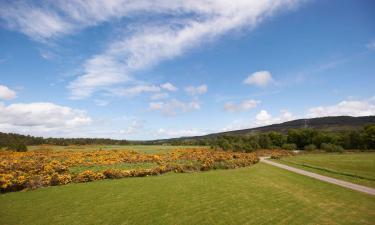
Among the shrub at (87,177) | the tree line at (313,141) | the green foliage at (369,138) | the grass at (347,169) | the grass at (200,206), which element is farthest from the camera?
the green foliage at (369,138)

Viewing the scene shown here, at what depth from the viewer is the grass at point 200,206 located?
439 inches

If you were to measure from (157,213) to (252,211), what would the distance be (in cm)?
447

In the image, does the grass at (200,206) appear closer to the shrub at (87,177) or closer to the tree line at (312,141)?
the shrub at (87,177)

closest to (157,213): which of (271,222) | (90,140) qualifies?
(271,222)

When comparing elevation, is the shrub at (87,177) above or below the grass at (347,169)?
above

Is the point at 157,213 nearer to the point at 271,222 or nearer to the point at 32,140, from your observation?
the point at 271,222

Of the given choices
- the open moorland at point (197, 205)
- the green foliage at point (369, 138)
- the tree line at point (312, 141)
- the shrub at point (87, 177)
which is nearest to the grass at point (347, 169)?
the open moorland at point (197, 205)

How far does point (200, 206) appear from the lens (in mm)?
13352

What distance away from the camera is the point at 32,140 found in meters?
112

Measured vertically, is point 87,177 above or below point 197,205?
above

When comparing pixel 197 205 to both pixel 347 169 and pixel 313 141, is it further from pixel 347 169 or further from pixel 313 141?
pixel 313 141

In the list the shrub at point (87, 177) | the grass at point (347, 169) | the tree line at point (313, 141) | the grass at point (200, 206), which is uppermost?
the tree line at point (313, 141)

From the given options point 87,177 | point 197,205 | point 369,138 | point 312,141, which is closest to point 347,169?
point 197,205

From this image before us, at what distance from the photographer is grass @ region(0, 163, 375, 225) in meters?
11.1
